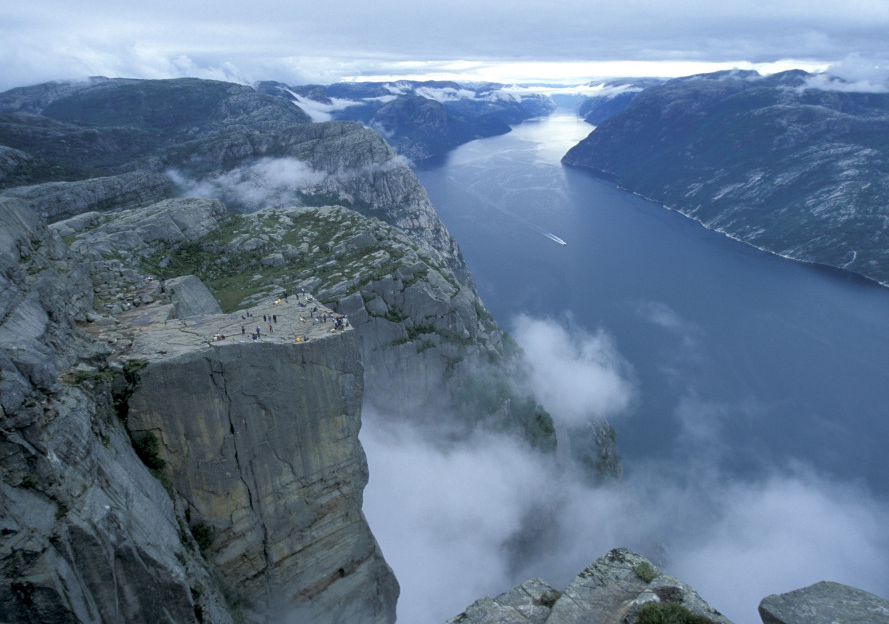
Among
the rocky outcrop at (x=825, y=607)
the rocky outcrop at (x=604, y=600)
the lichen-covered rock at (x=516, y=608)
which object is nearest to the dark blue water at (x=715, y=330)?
the rocky outcrop at (x=604, y=600)

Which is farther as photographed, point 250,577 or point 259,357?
point 250,577

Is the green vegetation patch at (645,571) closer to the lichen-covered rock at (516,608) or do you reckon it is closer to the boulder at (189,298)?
the lichen-covered rock at (516,608)

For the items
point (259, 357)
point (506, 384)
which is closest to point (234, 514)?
point (259, 357)

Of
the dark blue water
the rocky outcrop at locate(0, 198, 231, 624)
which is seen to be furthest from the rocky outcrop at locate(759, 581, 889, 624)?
the dark blue water

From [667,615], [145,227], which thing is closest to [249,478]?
[667,615]

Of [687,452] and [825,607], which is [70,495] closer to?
[825,607]

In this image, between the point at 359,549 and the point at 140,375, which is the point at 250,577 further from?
the point at 140,375
